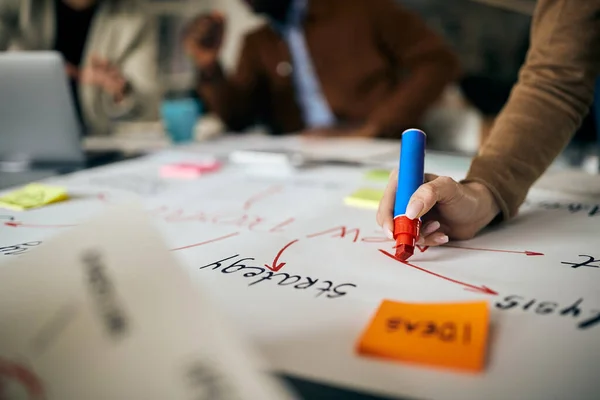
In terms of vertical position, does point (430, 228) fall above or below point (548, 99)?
below

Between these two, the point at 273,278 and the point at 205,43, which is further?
the point at 205,43

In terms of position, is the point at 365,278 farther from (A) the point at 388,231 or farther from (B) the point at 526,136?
(B) the point at 526,136

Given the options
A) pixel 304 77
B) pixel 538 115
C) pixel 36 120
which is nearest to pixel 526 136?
pixel 538 115

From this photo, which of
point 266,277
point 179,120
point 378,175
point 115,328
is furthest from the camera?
point 179,120

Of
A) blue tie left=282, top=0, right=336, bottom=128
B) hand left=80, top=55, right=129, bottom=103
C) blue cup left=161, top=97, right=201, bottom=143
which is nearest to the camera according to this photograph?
blue cup left=161, top=97, right=201, bottom=143

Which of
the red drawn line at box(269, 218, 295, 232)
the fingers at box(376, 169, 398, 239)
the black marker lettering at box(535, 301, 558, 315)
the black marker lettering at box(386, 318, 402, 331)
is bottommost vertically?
the red drawn line at box(269, 218, 295, 232)

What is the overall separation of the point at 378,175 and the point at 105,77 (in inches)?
41.9

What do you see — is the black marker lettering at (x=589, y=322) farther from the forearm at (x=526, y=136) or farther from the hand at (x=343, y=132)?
the hand at (x=343, y=132)

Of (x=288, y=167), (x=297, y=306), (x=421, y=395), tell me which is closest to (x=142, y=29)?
(x=288, y=167)

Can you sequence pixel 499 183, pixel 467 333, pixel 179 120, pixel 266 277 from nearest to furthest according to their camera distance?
1. pixel 467 333
2. pixel 266 277
3. pixel 499 183
4. pixel 179 120

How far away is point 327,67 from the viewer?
1.60 meters

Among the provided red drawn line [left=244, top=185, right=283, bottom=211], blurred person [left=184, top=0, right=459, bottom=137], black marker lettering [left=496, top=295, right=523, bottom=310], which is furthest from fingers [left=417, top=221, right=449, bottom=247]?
blurred person [left=184, top=0, right=459, bottom=137]

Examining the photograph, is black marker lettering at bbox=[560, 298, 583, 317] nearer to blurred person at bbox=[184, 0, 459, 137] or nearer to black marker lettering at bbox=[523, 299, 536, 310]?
black marker lettering at bbox=[523, 299, 536, 310]

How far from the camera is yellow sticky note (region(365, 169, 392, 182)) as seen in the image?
2.46 feet
